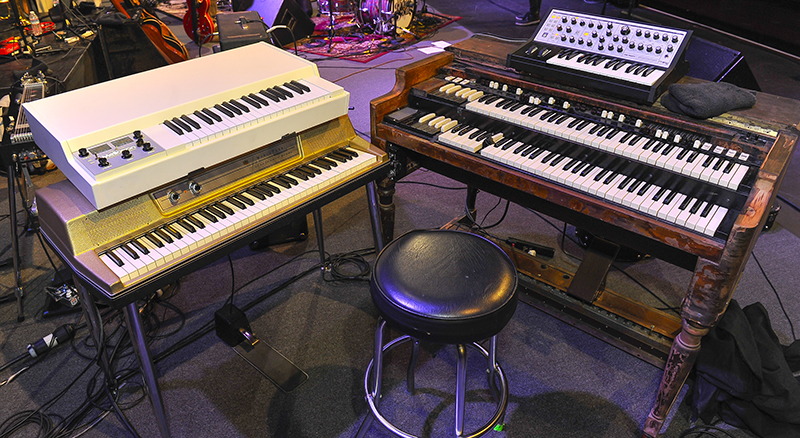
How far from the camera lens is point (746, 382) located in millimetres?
2033

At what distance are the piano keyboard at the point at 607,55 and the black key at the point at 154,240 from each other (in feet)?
5.22

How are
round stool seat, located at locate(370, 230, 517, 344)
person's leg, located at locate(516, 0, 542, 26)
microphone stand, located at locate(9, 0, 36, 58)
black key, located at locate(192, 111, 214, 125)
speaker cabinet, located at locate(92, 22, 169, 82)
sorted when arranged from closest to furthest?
1. round stool seat, located at locate(370, 230, 517, 344)
2. black key, located at locate(192, 111, 214, 125)
3. microphone stand, located at locate(9, 0, 36, 58)
4. speaker cabinet, located at locate(92, 22, 169, 82)
5. person's leg, located at locate(516, 0, 542, 26)

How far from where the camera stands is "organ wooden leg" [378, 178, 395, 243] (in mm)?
2399

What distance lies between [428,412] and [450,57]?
63.8 inches

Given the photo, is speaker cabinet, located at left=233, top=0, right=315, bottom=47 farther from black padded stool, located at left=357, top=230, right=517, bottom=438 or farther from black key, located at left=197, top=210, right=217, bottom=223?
black padded stool, located at left=357, top=230, right=517, bottom=438

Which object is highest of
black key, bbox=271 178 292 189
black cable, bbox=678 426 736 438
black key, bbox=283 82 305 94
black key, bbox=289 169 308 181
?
black key, bbox=283 82 305 94

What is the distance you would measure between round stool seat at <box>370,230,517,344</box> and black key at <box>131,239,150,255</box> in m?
0.70

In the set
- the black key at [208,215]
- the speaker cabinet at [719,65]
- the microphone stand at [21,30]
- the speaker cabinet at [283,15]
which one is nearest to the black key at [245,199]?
the black key at [208,215]

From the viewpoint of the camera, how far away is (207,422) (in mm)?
2092

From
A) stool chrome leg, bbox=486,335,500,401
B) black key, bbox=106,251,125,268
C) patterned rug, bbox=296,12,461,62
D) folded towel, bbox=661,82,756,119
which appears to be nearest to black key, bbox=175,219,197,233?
black key, bbox=106,251,125,268

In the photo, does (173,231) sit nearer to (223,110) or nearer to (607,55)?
(223,110)

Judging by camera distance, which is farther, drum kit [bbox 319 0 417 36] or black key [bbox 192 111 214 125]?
drum kit [bbox 319 0 417 36]

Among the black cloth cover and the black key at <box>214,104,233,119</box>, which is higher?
the black key at <box>214,104,233,119</box>

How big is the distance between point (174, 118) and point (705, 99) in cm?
188
